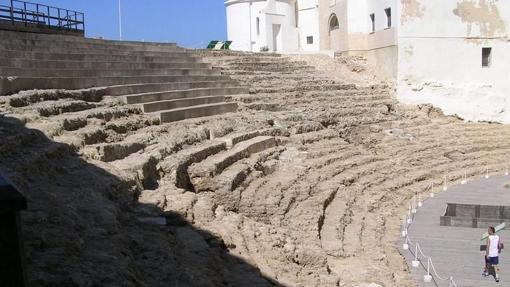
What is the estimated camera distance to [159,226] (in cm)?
524

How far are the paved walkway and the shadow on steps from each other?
3.71 meters

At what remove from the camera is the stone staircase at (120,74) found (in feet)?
31.6

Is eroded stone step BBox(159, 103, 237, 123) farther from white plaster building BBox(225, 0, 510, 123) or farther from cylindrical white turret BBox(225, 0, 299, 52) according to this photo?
cylindrical white turret BBox(225, 0, 299, 52)

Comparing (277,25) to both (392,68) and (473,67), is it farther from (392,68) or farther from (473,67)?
(473,67)

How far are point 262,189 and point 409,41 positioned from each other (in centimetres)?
1252

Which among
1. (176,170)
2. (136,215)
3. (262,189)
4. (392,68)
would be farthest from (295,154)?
(392,68)

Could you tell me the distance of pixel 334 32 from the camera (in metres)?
23.4

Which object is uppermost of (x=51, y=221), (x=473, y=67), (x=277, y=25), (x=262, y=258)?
(x=277, y=25)

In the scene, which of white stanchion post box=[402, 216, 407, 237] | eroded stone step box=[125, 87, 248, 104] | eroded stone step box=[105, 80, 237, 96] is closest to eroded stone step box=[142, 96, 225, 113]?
eroded stone step box=[125, 87, 248, 104]

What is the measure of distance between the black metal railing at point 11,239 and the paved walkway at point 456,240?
20.3ft

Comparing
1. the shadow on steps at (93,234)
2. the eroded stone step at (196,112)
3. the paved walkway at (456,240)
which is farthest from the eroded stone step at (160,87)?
the paved walkway at (456,240)

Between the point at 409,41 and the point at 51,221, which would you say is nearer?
the point at 51,221

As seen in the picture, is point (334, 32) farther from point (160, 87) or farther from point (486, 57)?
point (160, 87)

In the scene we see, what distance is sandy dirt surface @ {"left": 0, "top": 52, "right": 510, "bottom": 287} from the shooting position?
14.0ft
